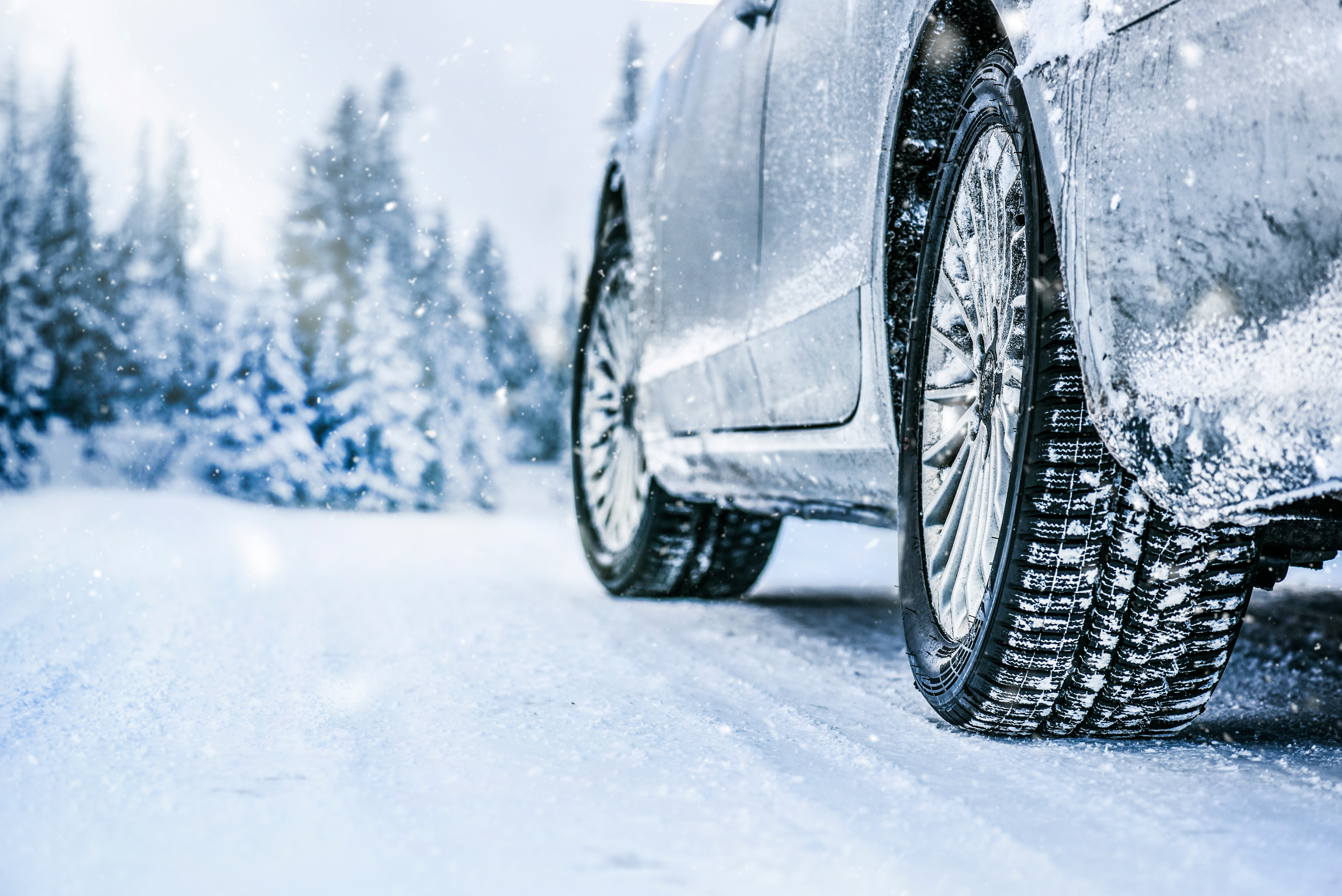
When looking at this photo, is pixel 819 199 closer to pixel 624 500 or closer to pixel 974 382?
pixel 974 382

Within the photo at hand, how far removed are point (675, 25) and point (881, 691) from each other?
8.21 ft

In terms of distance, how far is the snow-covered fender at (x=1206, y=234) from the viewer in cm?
97

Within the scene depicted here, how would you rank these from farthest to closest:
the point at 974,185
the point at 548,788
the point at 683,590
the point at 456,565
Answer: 1. the point at 456,565
2. the point at 683,590
3. the point at 974,185
4. the point at 548,788

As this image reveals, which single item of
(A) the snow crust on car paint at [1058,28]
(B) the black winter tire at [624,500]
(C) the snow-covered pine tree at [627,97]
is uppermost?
(C) the snow-covered pine tree at [627,97]

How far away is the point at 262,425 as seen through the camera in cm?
1001

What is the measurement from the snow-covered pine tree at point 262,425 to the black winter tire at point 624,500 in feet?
22.5

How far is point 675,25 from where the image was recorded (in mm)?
3615

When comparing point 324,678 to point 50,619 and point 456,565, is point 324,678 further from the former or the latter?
point 456,565

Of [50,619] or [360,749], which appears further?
[50,619]

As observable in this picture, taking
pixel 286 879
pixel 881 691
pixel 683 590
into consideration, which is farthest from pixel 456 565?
pixel 286 879

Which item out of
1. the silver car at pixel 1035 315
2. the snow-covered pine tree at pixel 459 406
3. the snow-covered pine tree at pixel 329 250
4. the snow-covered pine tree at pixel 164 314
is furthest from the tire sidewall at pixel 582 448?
the snow-covered pine tree at pixel 164 314

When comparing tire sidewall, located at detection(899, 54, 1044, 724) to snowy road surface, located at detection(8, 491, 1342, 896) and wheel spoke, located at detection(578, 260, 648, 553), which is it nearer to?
snowy road surface, located at detection(8, 491, 1342, 896)

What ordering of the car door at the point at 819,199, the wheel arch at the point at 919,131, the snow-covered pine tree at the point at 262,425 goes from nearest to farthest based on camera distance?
the wheel arch at the point at 919,131
the car door at the point at 819,199
the snow-covered pine tree at the point at 262,425

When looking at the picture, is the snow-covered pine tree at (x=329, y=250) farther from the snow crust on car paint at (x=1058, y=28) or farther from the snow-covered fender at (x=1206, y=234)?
the snow-covered fender at (x=1206, y=234)
